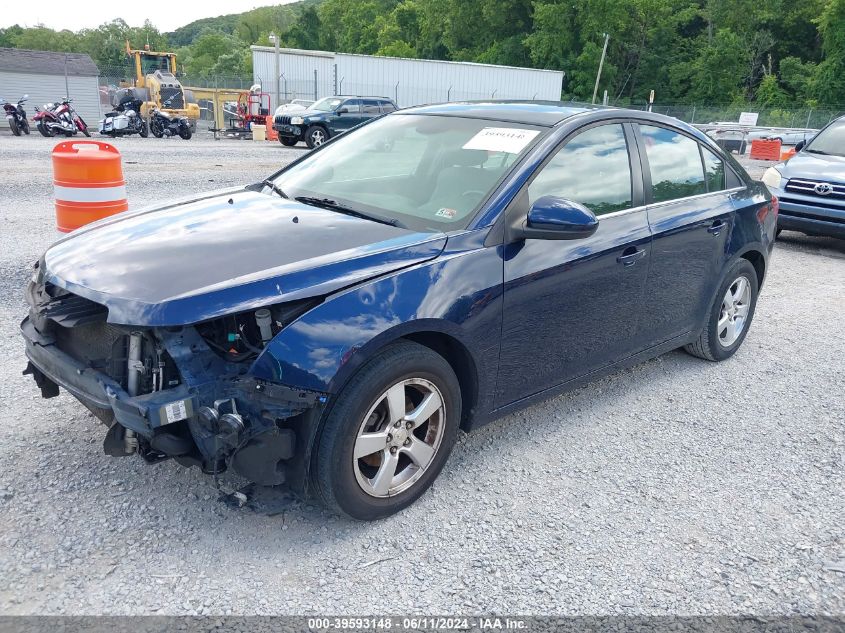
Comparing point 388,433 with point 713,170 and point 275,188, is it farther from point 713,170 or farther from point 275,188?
point 713,170

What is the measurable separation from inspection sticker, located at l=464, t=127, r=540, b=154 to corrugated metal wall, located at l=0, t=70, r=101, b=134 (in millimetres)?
29882

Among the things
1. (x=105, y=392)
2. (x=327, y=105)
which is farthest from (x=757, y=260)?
(x=327, y=105)

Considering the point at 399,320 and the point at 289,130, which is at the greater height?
the point at 289,130

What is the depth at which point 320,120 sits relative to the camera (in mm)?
21250

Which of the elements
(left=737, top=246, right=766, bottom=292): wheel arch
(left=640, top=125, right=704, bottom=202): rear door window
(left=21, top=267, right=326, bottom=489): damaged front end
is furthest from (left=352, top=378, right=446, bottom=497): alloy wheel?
(left=737, top=246, right=766, bottom=292): wheel arch

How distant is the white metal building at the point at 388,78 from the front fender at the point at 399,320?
32856 millimetres

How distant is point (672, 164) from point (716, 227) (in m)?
0.54

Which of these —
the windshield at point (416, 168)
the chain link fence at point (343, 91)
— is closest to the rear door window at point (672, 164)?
the windshield at point (416, 168)

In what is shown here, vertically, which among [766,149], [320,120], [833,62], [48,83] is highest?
[833,62]

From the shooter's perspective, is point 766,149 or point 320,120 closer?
point 320,120

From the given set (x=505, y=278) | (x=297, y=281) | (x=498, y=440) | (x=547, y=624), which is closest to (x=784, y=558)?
(x=547, y=624)

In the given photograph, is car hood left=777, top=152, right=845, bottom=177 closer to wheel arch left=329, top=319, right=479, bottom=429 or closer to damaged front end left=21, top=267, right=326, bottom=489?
wheel arch left=329, top=319, right=479, bottom=429

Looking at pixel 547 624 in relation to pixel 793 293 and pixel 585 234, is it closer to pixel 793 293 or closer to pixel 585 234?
pixel 585 234

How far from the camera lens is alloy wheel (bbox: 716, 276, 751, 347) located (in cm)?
483
